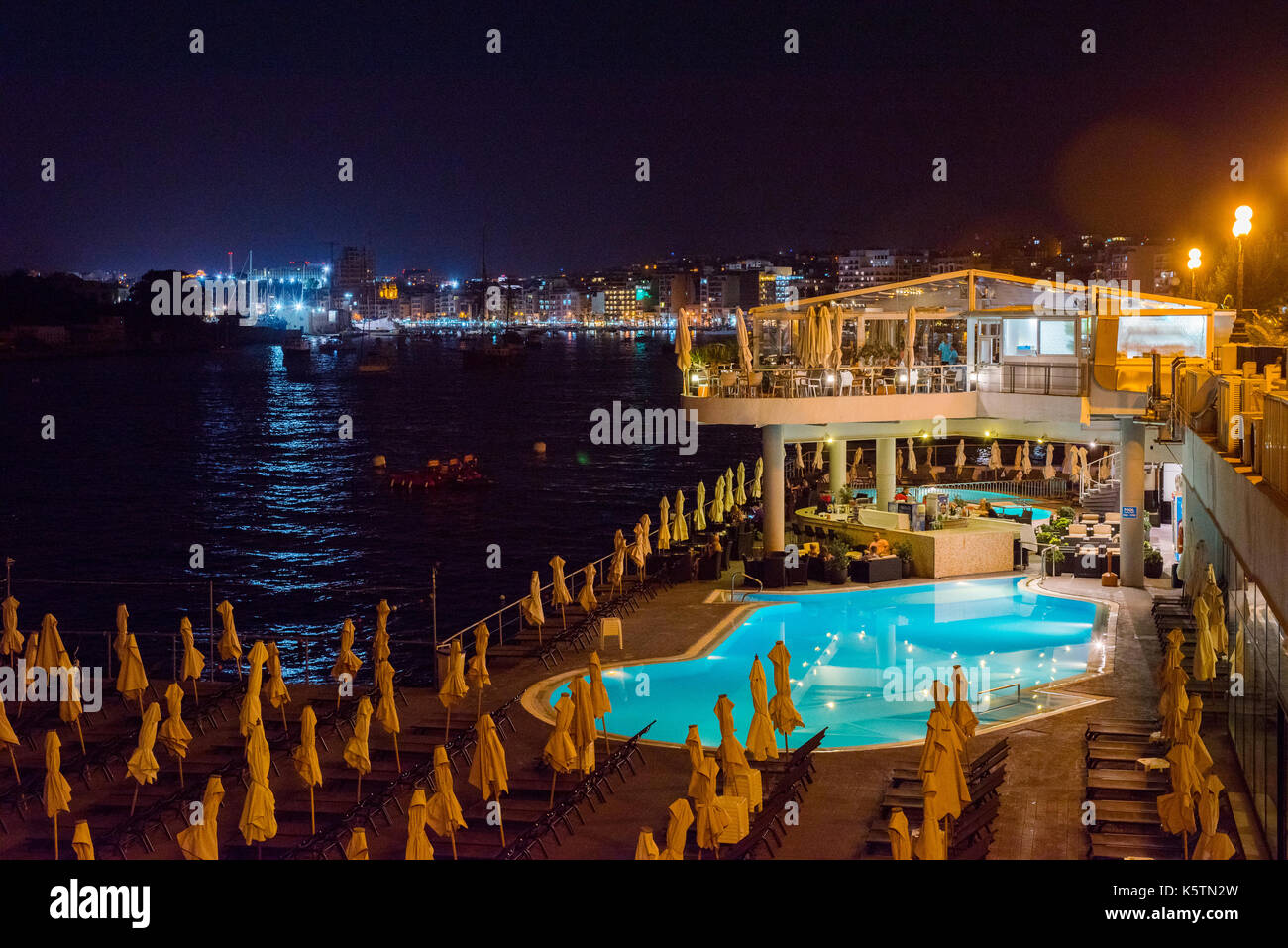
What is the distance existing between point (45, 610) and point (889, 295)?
28.6 m

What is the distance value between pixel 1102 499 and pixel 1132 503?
6957 mm

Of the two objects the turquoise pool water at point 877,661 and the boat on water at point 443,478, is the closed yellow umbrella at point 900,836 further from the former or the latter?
the boat on water at point 443,478

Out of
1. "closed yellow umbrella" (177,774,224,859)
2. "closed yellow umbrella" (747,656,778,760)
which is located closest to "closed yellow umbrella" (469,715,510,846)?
"closed yellow umbrella" (177,774,224,859)

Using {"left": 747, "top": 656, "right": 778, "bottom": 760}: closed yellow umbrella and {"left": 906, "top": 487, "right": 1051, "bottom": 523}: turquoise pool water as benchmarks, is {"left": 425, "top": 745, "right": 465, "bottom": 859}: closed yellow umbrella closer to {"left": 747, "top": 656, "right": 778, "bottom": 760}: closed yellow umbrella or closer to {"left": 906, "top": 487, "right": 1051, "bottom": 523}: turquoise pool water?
{"left": 747, "top": 656, "right": 778, "bottom": 760}: closed yellow umbrella

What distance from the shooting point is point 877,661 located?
23109mm

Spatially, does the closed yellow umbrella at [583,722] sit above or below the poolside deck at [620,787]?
above

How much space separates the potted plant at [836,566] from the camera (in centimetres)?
2902

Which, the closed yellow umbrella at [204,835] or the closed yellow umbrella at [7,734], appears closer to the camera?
the closed yellow umbrella at [204,835]

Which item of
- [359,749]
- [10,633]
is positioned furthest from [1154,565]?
[10,633]

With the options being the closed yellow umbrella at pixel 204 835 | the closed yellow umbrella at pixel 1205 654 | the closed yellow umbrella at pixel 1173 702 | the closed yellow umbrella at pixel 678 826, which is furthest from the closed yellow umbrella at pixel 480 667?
the closed yellow umbrella at pixel 1205 654

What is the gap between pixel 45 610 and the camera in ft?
145

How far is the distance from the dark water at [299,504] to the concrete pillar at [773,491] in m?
8.21

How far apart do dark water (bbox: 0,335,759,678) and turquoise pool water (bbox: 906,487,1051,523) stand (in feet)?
45.9

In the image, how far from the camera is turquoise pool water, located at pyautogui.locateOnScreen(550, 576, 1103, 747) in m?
20.0
